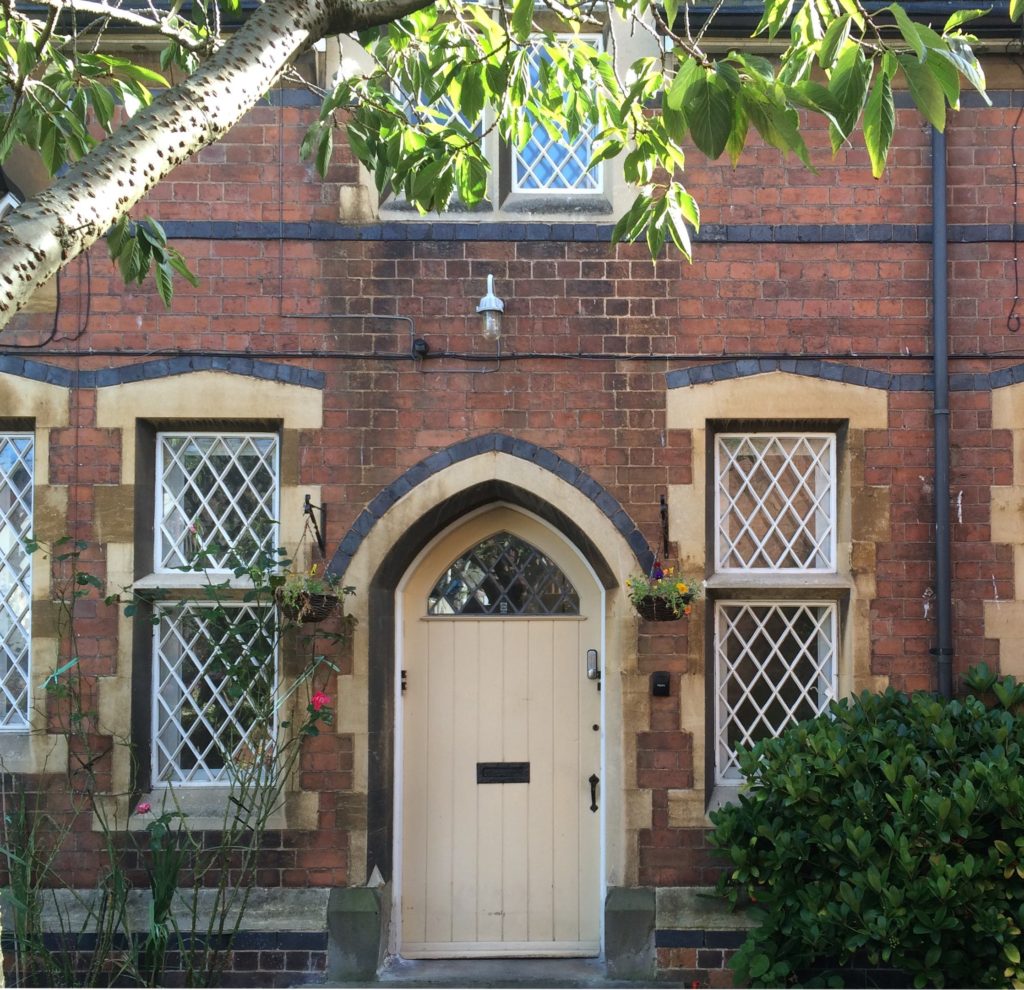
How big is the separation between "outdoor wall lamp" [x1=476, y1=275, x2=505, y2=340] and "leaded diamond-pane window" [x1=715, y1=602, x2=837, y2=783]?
79.2 inches

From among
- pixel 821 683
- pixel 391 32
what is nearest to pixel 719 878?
pixel 821 683

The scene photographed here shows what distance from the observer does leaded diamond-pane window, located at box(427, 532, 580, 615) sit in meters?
6.70

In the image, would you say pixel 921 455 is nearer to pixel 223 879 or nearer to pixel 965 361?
pixel 965 361

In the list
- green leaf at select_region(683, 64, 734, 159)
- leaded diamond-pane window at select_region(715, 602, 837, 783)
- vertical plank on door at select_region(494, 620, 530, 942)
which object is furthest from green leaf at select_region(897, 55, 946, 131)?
vertical plank on door at select_region(494, 620, 530, 942)

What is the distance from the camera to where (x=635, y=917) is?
6.05 metres

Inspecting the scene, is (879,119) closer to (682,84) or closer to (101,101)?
(682,84)

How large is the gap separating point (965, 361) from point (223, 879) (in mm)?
4907

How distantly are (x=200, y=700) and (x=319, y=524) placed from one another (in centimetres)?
122

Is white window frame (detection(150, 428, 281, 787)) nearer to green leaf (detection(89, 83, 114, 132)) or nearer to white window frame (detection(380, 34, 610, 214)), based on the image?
white window frame (detection(380, 34, 610, 214))

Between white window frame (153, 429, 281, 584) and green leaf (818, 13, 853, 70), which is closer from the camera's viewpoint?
green leaf (818, 13, 853, 70)

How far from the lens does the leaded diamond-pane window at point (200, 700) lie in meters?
6.24

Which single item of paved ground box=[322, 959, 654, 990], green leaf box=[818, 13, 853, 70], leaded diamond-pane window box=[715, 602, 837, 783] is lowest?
paved ground box=[322, 959, 654, 990]

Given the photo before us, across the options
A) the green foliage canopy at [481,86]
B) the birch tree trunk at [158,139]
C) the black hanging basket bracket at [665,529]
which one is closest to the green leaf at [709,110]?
the green foliage canopy at [481,86]

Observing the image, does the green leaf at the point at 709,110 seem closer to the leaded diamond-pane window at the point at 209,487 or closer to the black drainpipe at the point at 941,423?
the black drainpipe at the point at 941,423
